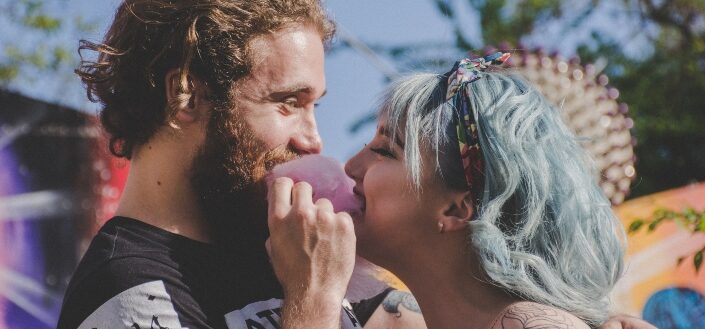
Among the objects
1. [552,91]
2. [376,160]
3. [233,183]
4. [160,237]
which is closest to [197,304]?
[160,237]

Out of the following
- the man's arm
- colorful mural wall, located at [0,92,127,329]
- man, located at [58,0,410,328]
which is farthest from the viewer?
colorful mural wall, located at [0,92,127,329]

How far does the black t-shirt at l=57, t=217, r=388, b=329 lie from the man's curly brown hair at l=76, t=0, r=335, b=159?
1.90ft

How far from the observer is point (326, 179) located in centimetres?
281

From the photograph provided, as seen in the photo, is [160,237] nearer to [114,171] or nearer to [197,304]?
[197,304]

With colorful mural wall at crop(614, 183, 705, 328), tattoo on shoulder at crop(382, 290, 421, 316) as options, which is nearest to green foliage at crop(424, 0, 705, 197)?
colorful mural wall at crop(614, 183, 705, 328)

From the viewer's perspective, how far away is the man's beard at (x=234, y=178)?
291 centimetres

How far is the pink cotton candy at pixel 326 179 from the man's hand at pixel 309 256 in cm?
23

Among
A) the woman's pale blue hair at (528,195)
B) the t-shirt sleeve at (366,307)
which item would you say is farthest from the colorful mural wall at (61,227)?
the woman's pale blue hair at (528,195)

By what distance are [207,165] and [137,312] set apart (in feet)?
2.50

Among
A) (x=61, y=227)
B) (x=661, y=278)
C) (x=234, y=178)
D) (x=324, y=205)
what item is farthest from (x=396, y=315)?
(x=61, y=227)

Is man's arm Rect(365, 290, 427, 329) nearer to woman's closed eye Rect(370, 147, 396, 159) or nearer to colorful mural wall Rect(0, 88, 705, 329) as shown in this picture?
woman's closed eye Rect(370, 147, 396, 159)

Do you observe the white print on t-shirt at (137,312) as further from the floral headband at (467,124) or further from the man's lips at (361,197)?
the floral headband at (467,124)

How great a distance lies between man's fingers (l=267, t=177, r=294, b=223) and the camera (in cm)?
254

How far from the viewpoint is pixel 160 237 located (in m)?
2.69
